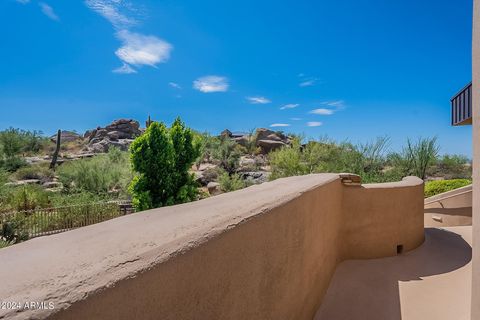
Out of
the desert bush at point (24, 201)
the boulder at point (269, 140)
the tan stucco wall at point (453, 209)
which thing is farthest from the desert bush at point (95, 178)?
the boulder at point (269, 140)

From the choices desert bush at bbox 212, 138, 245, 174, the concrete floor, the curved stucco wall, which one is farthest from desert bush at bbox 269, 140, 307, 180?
the curved stucco wall

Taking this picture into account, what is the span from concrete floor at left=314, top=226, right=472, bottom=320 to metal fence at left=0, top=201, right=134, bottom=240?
9662mm

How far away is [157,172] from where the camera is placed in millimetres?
11625

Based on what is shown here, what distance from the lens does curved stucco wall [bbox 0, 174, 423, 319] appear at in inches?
37.4

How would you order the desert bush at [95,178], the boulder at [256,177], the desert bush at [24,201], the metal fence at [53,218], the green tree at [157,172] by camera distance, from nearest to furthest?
the metal fence at [53,218] < the green tree at [157,172] < the desert bush at [24,201] < the desert bush at [95,178] < the boulder at [256,177]

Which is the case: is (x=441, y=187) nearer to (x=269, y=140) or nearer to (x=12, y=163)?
(x=269, y=140)

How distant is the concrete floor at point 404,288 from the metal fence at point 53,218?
9.66 m

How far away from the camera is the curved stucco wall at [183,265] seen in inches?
37.4

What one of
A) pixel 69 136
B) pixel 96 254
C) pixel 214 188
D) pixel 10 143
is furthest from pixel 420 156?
pixel 69 136

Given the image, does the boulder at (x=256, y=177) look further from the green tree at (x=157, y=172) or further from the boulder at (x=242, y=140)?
the boulder at (x=242, y=140)

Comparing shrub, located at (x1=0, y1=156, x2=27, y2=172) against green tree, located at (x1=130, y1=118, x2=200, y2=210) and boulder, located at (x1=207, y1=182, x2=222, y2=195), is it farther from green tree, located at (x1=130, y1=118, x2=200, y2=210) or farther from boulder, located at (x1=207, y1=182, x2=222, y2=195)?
green tree, located at (x1=130, y1=118, x2=200, y2=210)

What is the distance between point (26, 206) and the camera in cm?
1331

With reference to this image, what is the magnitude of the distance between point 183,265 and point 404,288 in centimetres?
447

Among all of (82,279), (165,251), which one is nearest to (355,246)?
(165,251)
